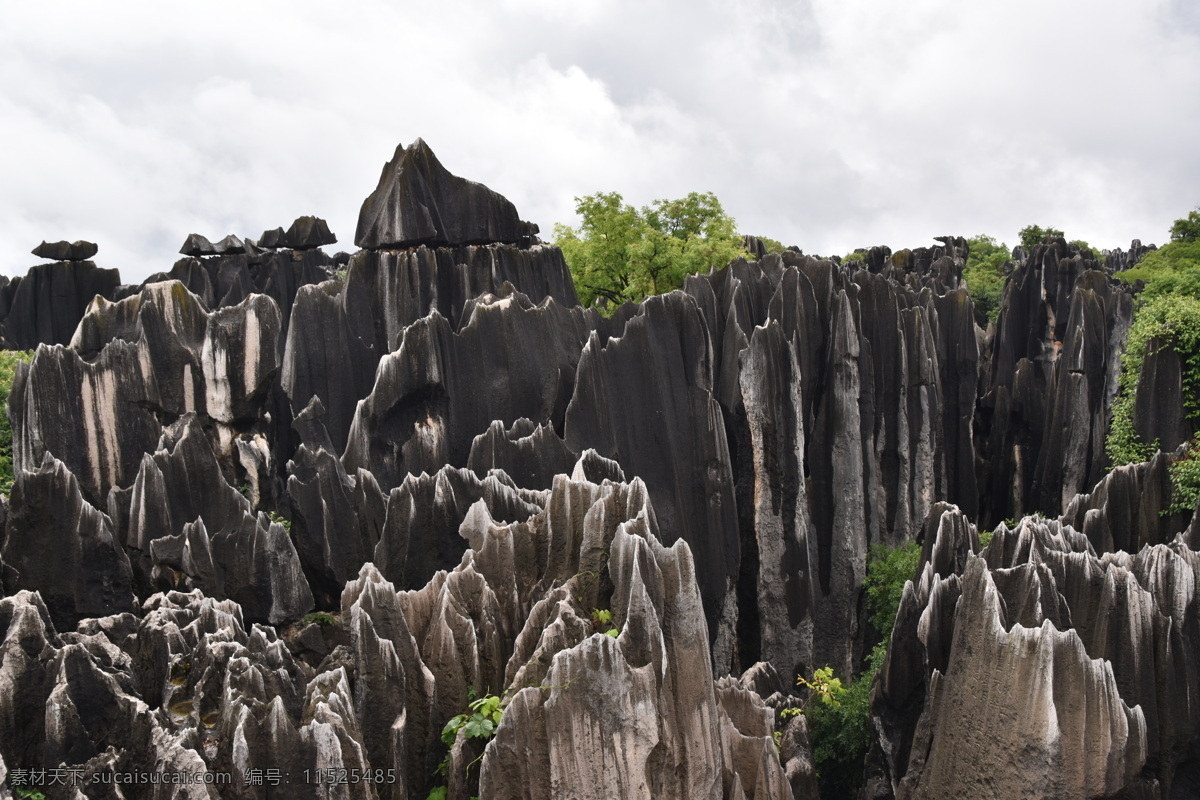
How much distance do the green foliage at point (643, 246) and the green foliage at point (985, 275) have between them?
1527 cm

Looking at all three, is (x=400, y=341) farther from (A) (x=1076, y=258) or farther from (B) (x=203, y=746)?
(A) (x=1076, y=258)

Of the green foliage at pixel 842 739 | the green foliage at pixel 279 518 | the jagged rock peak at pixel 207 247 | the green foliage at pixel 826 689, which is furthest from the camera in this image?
the jagged rock peak at pixel 207 247

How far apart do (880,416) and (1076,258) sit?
20572 mm

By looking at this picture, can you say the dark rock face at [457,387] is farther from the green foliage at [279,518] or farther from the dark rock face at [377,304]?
the green foliage at [279,518]

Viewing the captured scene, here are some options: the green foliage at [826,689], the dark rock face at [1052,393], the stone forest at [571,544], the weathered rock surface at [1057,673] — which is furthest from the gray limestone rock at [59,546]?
the dark rock face at [1052,393]

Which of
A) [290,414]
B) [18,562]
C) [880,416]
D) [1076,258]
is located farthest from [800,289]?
[1076,258]

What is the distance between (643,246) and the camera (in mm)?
37031

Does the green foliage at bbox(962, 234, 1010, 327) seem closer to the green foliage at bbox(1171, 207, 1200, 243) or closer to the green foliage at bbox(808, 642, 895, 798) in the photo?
the green foliage at bbox(1171, 207, 1200, 243)

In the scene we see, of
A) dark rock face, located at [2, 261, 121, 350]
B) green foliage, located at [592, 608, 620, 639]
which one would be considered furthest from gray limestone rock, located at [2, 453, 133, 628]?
dark rock face, located at [2, 261, 121, 350]

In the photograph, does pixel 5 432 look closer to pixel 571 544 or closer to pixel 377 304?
pixel 377 304

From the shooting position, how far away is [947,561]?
1661 centimetres

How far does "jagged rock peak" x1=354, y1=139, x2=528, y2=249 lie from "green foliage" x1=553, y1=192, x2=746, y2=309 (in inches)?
389

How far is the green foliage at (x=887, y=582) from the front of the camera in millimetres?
22234

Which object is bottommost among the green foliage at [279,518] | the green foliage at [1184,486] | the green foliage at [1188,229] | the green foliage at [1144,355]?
the green foliage at [1184,486]
